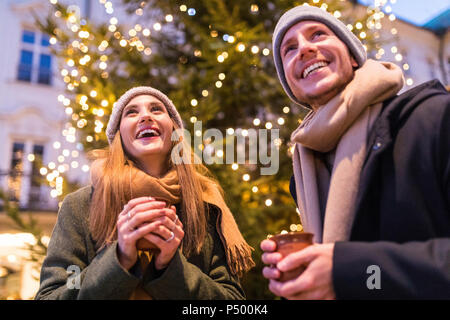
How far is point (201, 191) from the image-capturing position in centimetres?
171

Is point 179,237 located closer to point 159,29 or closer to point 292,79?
point 292,79

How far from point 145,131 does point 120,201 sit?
390 millimetres

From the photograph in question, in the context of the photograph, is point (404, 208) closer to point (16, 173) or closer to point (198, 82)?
point (198, 82)

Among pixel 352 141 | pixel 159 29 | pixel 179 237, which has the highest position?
pixel 159 29

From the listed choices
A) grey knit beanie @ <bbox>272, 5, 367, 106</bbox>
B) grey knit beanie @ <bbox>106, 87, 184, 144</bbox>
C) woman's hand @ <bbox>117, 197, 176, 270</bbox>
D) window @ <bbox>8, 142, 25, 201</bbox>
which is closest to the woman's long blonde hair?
grey knit beanie @ <bbox>106, 87, 184, 144</bbox>

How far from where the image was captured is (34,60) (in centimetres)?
1070

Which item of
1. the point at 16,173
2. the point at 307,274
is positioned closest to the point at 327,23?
the point at 307,274

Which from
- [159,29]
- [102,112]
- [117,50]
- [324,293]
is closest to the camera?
[324,293]

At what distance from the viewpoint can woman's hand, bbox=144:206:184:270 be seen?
1.15 metres
